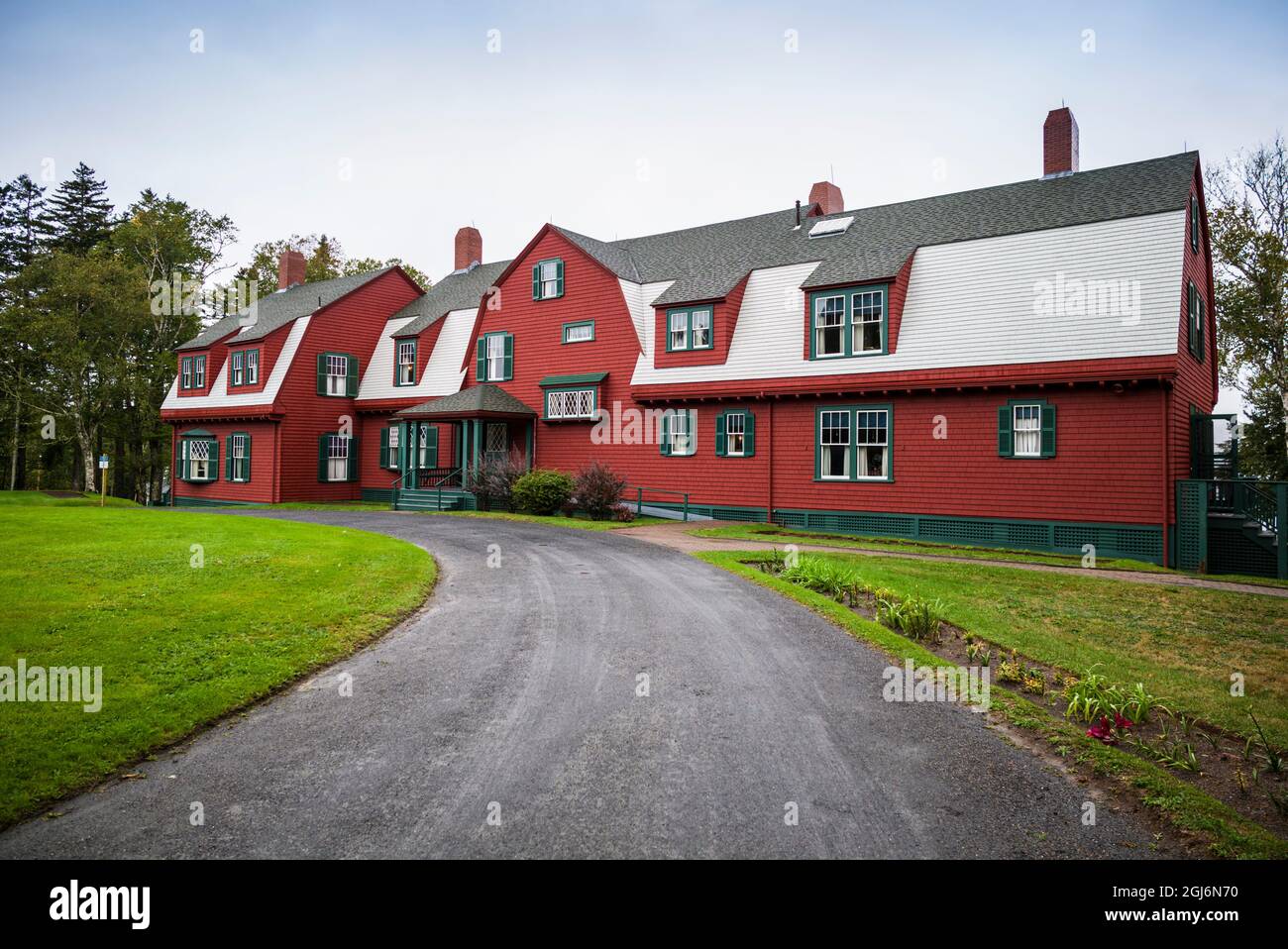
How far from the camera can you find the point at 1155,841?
14.2 feet

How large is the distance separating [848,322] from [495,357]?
48.3 ft

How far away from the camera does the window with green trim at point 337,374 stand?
107 feet

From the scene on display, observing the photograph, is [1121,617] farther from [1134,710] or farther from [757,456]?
[757,456]

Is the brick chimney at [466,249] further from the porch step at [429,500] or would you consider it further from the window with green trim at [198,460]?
the window with green trim at [198,460]

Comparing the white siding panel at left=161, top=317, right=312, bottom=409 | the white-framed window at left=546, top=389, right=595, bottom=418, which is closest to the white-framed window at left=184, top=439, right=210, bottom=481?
the white siding panel at left=161, top=317, right=312, bottom=409

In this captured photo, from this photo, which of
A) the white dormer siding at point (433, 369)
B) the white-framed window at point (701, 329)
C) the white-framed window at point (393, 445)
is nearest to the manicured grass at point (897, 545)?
the white-framed window at point (701, 329)

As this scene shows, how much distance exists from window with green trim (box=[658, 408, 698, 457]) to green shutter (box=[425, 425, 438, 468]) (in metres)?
10.9

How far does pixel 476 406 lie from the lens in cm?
2677

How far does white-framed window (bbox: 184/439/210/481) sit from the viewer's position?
34.3 meters

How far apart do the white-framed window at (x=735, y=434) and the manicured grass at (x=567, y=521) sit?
10.2 feet

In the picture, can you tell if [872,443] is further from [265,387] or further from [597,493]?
[265,387]
